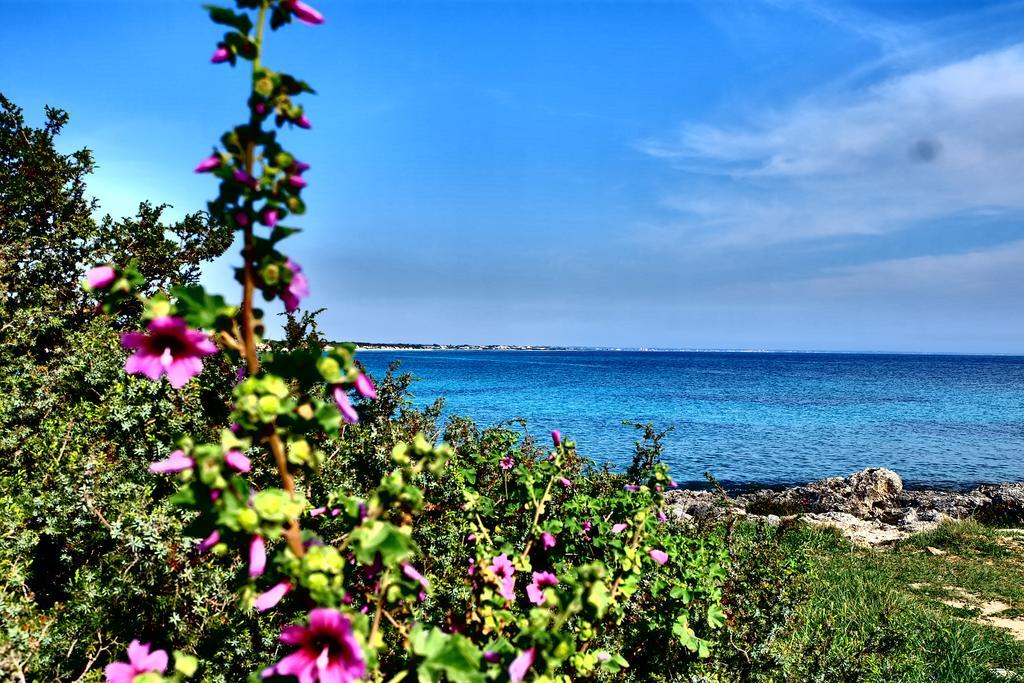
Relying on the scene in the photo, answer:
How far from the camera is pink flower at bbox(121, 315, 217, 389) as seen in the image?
1.19 meters

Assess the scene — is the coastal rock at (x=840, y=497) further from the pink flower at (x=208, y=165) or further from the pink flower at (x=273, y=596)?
the pink flower at (x=208, y=165)

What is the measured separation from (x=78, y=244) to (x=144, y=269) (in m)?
0.81

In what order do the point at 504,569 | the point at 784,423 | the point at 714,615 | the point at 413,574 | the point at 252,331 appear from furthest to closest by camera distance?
1. the point at 784,423
2. the point at 714,615
3. the point at 504,569
4. the point at 413,574
5. the point at 252,331

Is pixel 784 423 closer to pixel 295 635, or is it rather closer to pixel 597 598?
pixel 597 598

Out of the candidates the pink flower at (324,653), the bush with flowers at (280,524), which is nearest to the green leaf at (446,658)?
the bush with flowers at (280,524)

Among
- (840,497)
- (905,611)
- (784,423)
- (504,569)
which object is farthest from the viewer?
(784,423)

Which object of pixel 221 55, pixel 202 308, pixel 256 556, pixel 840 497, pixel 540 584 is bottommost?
pixel 840 497

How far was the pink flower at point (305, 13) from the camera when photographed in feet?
4.15

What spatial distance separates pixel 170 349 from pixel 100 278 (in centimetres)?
19

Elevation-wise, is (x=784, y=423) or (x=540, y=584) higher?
(x=540, y=584)

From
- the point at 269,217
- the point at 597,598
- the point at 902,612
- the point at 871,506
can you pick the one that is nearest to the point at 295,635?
the point at 597,598

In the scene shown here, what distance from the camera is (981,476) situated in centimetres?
2605

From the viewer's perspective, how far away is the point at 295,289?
1.21 m

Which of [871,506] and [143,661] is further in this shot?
[871,506]
